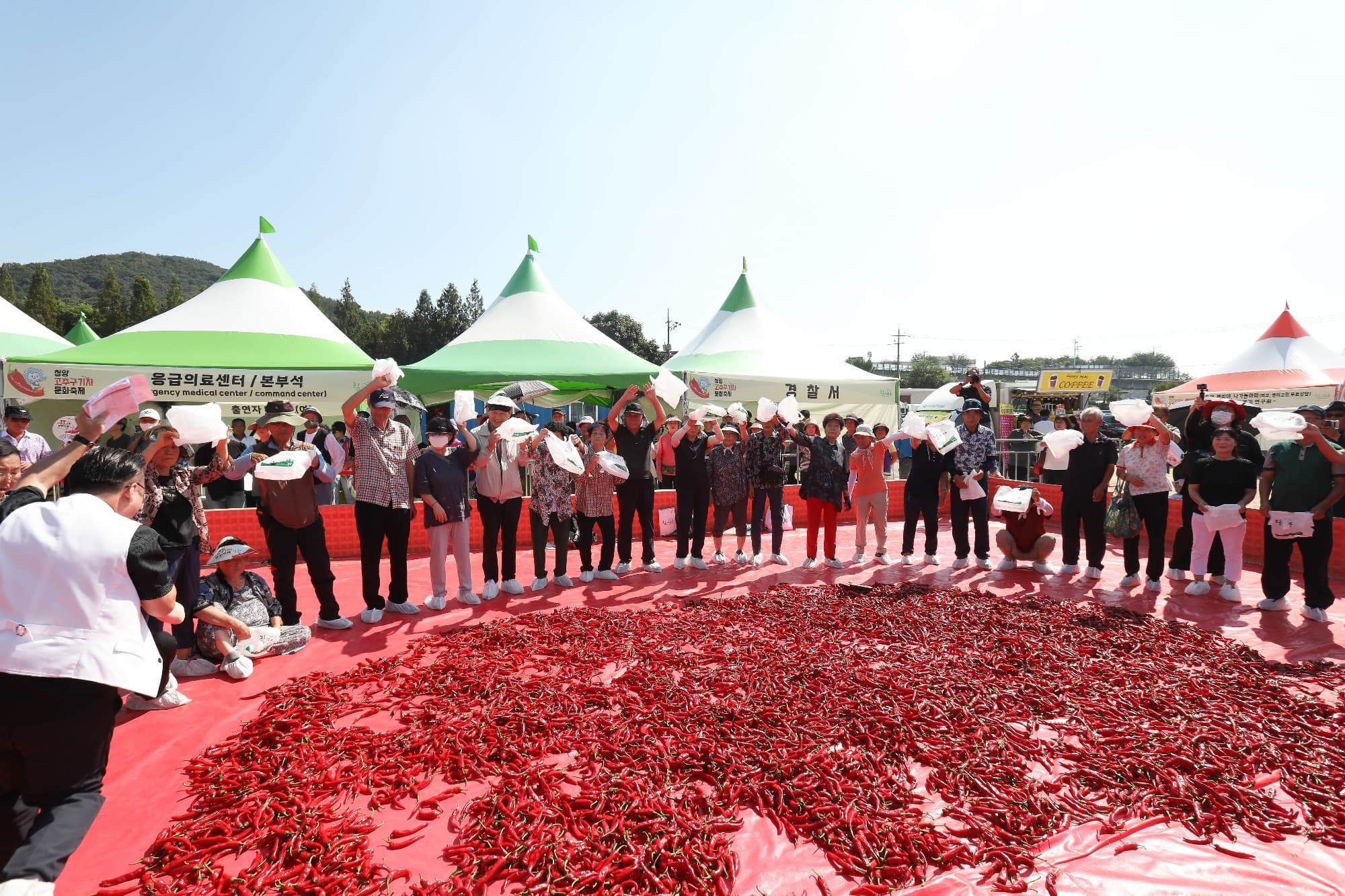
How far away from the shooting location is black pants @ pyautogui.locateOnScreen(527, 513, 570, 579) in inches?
244

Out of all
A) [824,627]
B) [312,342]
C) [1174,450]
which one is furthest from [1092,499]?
[312,342]

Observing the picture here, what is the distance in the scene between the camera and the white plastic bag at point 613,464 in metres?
6.14

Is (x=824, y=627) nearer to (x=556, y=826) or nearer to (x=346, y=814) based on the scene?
(x=556, y=826)

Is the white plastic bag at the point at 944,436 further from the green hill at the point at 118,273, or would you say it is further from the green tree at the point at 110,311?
the green hill at the point at 118,273

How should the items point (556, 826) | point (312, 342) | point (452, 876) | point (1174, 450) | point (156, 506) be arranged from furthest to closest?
point (312, 342) → point (1174, 450) → point (156, 506) → point (556, 826) → point (452, 876)

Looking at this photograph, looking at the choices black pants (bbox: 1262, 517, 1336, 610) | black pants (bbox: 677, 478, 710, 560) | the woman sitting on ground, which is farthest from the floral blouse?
black pants (bbox: 1262, 517, 1336, 610)

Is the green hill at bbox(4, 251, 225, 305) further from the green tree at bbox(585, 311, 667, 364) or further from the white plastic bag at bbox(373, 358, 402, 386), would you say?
the white plastic bag at bbox(373, 358, 402, 386)

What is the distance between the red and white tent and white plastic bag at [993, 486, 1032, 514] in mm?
12770

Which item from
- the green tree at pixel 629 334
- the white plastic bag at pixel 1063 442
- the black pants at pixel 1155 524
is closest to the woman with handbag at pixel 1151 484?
the black pants at pixel 1155 524

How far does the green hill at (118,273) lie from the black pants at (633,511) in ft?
315

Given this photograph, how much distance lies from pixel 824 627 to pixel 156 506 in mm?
4490

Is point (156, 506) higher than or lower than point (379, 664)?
higher

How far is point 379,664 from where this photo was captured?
418 centimetres

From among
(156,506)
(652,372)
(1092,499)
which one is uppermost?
(652,372)
